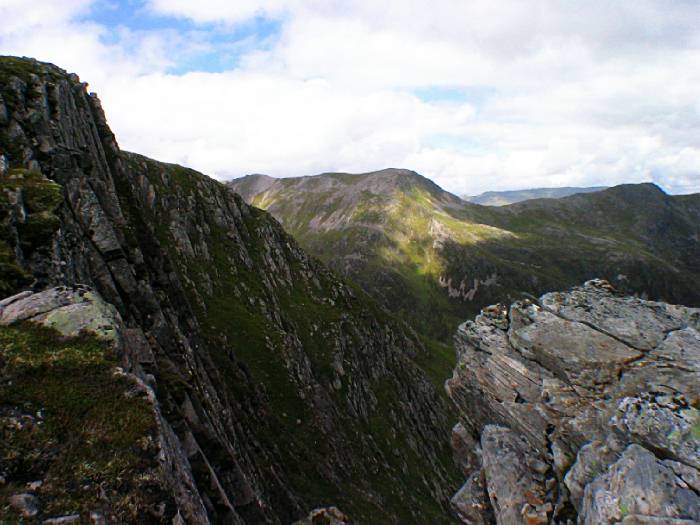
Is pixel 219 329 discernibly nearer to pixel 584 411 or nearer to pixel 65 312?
pixel 65 312

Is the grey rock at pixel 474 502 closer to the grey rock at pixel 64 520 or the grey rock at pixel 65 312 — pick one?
the grey rock at pixel 64 520

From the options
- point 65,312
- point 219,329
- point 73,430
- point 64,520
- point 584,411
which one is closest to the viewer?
point 64,520

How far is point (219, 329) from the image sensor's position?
2463 inches

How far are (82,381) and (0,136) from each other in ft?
92.0

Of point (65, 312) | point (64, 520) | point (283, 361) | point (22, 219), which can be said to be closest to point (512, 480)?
point (64, 520)

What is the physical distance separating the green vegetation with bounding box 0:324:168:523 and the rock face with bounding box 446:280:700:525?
2015 centimetres

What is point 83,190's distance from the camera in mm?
30406

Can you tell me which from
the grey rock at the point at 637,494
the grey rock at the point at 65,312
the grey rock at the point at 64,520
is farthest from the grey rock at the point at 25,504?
the grey rock at the point at 637,494

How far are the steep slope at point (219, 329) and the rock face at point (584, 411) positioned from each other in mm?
18108

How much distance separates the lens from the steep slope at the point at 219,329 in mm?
23156

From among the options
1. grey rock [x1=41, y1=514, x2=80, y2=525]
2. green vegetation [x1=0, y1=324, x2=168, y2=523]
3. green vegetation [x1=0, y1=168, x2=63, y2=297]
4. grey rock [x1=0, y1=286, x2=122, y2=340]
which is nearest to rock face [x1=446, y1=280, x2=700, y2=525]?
green vegetation [x1=0, y1=324, x2=168, y2=523]

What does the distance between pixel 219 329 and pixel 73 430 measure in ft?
167

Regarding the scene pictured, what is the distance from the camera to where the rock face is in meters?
18.3

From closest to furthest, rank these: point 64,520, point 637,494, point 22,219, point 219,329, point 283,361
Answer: point 64,520 < point 637,494 < point 22,219 < point 219,329 < point 283,361
